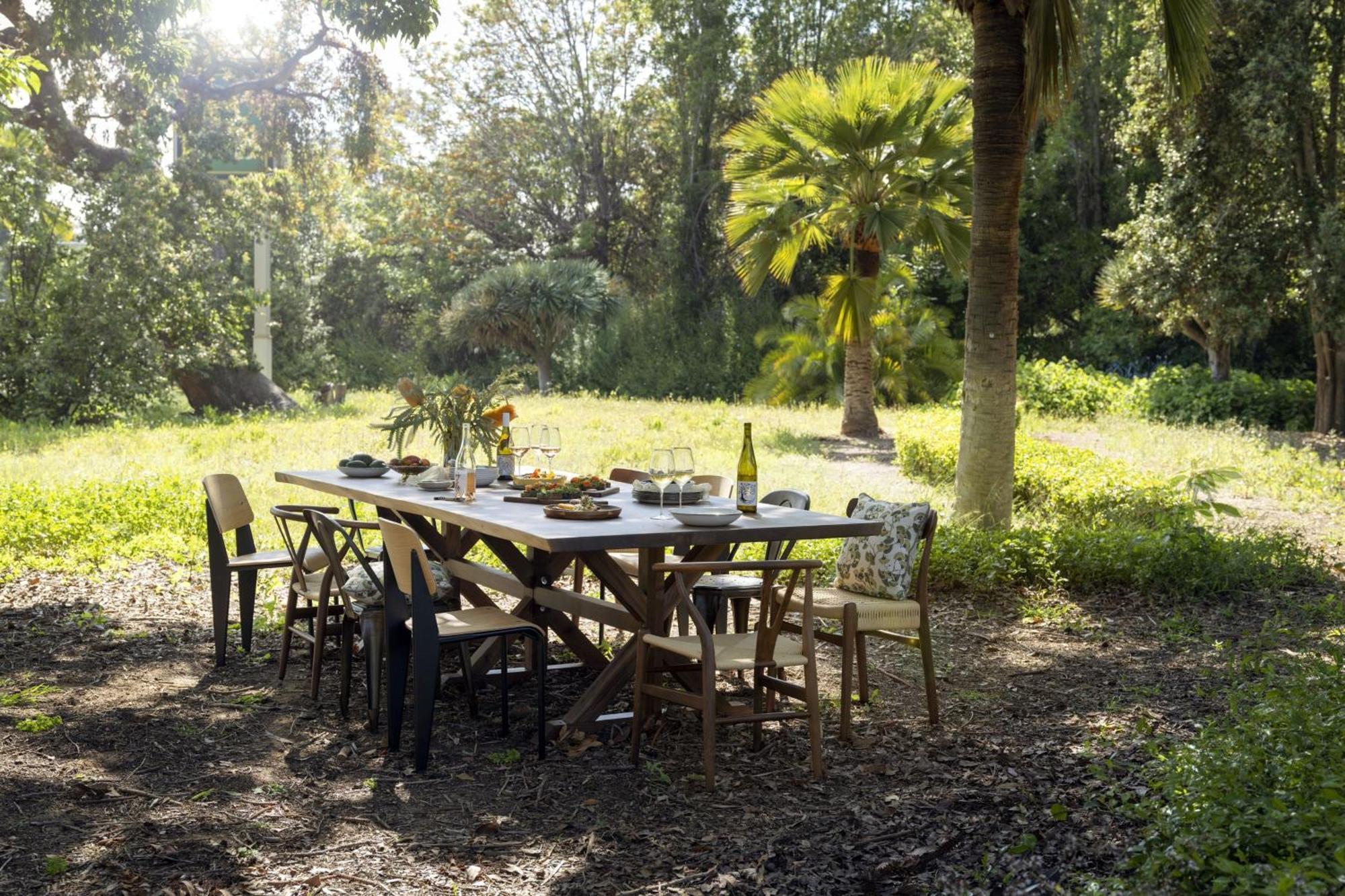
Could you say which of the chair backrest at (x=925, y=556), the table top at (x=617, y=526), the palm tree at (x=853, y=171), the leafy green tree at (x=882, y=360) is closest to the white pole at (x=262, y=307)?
the leafy green tree at (x=882, y=360)

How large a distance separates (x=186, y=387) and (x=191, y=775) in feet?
57.8

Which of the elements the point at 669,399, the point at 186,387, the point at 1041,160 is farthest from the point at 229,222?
the point at 1041,160

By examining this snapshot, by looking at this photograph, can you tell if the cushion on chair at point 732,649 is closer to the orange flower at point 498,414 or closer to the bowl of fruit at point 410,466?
the orange flower at point 498,414

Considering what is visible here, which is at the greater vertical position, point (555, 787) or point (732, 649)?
point (732, 649)

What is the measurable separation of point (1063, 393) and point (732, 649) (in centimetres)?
1698

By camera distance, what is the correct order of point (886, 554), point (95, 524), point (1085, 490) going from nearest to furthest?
1. point (886, 554)
2. point (95, 524)
3. point (1085, 490)

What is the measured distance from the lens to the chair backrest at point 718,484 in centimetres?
595

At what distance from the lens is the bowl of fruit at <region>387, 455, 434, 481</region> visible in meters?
6.07

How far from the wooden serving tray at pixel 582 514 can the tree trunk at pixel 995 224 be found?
3916 mm

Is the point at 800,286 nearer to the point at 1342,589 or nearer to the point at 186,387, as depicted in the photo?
the point at 186,387

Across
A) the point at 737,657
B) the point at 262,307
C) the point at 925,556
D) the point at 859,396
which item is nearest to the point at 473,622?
the point at 737,657

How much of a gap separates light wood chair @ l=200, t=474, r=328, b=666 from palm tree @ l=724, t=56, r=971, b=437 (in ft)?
A: 32.6

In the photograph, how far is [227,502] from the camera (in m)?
6.01

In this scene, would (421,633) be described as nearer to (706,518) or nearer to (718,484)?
(706,518)
